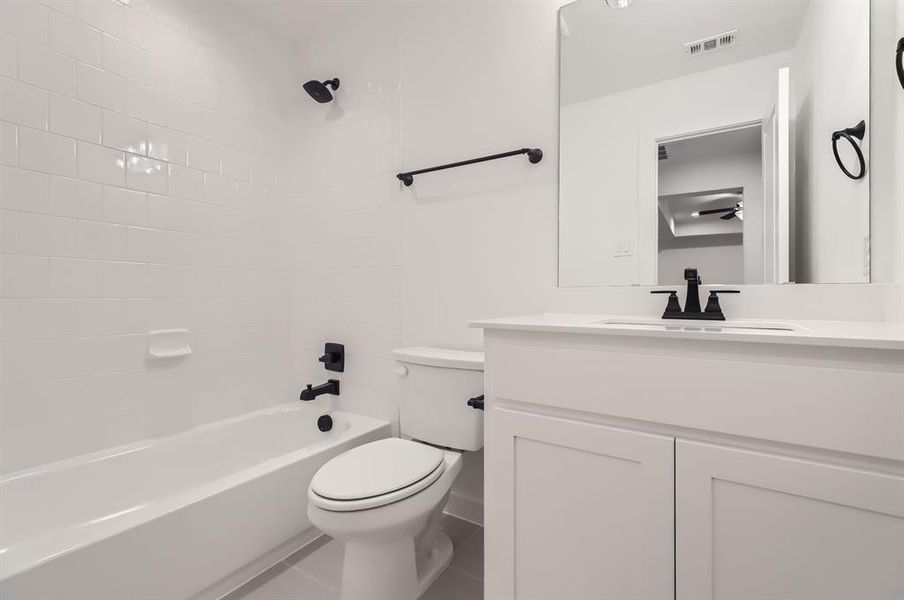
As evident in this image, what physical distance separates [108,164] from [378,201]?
1071 millimetres

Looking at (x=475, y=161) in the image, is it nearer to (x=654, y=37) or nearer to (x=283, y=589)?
(x=654, y=37)

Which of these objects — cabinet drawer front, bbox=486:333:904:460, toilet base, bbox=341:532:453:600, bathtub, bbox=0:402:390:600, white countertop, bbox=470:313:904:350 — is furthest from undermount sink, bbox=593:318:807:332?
bathtub, bbox=0:402:390:600

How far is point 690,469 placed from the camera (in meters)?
0.81

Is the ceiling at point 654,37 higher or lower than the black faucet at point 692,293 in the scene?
higher

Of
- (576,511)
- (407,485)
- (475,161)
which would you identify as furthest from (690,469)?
(475,161)

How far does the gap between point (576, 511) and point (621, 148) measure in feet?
3.86

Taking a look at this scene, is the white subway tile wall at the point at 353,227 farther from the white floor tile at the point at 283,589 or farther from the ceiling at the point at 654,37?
the ceiling at the point at 654,37

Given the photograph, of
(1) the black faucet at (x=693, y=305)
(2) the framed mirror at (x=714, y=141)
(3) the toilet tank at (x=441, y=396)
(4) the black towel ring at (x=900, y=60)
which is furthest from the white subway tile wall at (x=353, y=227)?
(4) the black towel ring at (x=900, y=60)

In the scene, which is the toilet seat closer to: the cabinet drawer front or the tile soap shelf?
the cabinet drawer front

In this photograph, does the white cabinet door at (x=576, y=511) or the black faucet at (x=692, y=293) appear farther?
the black faucet at (x=692, y=293)

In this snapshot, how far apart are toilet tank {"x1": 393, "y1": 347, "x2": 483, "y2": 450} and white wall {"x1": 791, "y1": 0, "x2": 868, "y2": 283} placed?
1.06 metres

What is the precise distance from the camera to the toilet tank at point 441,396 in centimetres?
145

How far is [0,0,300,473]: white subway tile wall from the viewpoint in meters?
1.38

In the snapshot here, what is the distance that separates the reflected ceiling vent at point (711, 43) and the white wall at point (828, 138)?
17cm
